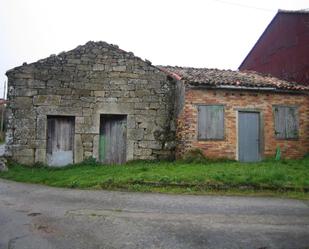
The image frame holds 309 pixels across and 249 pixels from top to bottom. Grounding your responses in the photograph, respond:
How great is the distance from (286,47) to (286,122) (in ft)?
19.6

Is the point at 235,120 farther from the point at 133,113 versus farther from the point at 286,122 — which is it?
the point at 133,113

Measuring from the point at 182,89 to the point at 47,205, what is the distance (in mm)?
7348

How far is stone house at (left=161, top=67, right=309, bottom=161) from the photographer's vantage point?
1328 cm

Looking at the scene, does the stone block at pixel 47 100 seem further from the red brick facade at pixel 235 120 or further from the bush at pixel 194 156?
the bush at pixel 194 156

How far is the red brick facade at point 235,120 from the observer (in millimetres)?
13227

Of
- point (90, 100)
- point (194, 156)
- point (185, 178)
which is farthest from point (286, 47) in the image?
point (185, 178)

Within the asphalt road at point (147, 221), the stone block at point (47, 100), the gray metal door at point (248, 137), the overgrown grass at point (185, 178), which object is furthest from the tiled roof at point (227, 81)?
the asphalt road at point (147, 221)

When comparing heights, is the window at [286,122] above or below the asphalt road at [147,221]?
above

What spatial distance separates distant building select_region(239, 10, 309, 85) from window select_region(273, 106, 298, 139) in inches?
136

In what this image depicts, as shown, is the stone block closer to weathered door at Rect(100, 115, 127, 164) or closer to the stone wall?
the stone wall

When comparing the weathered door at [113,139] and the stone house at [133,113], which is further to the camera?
the weathered door at [113,139]

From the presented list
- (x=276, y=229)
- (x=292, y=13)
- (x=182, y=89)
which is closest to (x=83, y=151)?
(x=182, y=89)

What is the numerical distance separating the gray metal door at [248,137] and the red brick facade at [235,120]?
7.1 inches

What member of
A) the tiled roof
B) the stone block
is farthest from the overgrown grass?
the tiled roof
